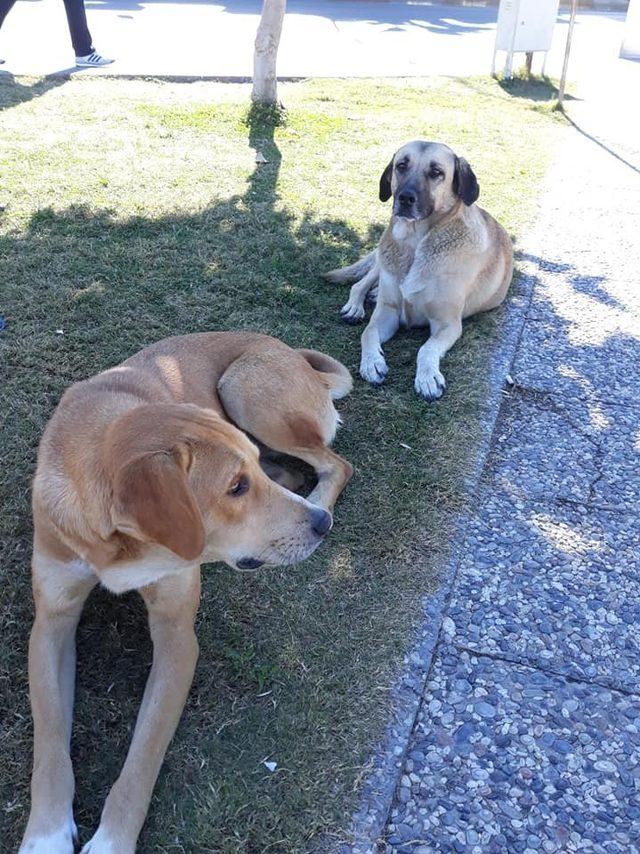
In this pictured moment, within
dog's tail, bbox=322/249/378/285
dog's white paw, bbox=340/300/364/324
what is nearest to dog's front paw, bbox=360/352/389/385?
dog's white paw, bbox=340/300/364/324

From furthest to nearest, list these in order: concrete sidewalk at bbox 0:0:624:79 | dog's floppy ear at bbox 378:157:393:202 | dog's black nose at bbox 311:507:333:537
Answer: concrete sidewalk at bbox 0:0:624:79, dog's floppy ear at bbox 378:157:393:202, dog's black nose at bbox 311:507:333:537

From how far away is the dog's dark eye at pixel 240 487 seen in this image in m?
2.62

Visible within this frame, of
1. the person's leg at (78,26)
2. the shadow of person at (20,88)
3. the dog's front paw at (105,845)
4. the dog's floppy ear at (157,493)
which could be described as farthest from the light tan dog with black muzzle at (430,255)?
the person's leg at (78,26)

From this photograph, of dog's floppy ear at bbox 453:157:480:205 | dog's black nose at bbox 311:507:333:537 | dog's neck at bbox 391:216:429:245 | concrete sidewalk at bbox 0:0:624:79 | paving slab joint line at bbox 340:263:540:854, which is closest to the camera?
paving slab joint line at bbox 340:263:540:854

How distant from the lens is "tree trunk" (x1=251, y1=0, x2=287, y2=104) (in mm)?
9312

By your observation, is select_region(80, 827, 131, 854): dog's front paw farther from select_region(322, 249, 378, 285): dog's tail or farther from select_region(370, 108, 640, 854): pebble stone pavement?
select_region(322, 249, 378, 285): dog's tail

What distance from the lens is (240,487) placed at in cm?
265

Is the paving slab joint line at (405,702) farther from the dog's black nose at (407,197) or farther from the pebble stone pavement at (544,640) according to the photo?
the dog's black nose at (407,197)

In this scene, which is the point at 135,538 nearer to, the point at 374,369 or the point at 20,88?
the point at 374,369

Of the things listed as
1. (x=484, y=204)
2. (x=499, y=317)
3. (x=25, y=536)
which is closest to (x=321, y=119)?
(x=484, y=204)

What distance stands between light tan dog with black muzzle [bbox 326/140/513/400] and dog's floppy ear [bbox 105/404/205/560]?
102 inches

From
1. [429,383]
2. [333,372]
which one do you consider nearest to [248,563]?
[333,372]

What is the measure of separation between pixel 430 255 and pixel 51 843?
408 centimetres

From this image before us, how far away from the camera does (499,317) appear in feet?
18.8
